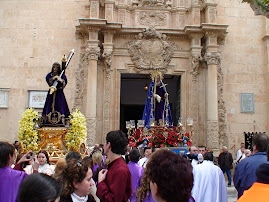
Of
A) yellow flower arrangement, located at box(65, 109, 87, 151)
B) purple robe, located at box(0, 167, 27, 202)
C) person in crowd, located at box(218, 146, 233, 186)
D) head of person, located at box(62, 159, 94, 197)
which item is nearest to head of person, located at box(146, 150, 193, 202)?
head of person, located at box(62, 159, 94, 197)

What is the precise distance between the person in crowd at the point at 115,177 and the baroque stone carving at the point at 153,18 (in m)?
10.6

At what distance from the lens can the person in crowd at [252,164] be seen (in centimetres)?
405

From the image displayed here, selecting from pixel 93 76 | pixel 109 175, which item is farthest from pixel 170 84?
pixel 109 175

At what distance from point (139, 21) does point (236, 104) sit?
5715 millimetres

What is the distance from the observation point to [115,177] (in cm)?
322

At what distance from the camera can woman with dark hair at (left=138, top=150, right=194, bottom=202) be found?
1977 millimetres

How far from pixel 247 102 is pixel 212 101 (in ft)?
7.09

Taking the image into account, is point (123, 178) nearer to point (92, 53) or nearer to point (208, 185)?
point (208, 185)

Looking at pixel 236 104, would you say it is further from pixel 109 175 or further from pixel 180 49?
pixel 109 175

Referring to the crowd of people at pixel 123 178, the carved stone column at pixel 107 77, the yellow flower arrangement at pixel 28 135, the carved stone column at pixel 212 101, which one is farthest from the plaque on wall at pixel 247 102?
the yellow flower arrangement at pixel 28 135

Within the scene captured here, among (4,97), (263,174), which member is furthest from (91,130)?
(263,174)

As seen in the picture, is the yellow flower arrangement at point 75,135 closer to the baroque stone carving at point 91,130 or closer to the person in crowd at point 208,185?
the person in crowd at point 208,185

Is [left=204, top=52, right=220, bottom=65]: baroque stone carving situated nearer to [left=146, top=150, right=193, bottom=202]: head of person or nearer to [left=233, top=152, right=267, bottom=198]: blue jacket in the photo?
[left=233, top=152, right=267, bottom=198]: blue jacket

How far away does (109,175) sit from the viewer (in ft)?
10.8
